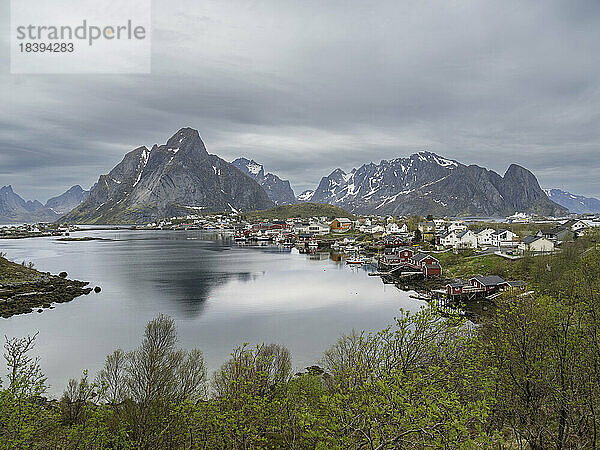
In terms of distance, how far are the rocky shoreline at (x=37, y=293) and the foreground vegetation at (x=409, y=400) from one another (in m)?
22.3

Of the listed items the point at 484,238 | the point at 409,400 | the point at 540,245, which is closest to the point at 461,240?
the point at 484,238

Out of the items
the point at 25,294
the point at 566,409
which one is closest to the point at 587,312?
the point at 566,409

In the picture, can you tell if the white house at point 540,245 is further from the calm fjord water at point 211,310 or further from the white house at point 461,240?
the calm fjord water at point 211,310

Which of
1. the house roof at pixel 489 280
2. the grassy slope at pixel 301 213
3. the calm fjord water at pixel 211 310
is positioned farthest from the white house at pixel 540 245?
the grassy slope at pixel 301 213

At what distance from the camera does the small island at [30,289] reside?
1187 inches

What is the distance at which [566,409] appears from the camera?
7.80 meters

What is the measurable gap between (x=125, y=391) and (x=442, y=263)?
41863mm

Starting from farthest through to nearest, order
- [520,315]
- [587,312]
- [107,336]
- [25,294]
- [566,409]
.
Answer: [25,294], [107,336], [520,315], [587,312], [566,409]

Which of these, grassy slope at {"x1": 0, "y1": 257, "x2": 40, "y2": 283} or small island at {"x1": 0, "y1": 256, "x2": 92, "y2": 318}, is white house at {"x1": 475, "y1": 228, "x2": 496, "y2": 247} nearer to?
small island at {"x1": 0, "y1": 256, "x2": 92, "y2": 318}

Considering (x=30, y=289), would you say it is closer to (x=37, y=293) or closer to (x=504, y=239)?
(x=37, y=293)

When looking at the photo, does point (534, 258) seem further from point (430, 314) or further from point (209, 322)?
point (430, 314)

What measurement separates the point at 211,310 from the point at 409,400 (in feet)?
84.5

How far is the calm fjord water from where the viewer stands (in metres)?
21.2

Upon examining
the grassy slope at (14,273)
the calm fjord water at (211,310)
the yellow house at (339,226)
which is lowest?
the calm fjord water at (211,310)
